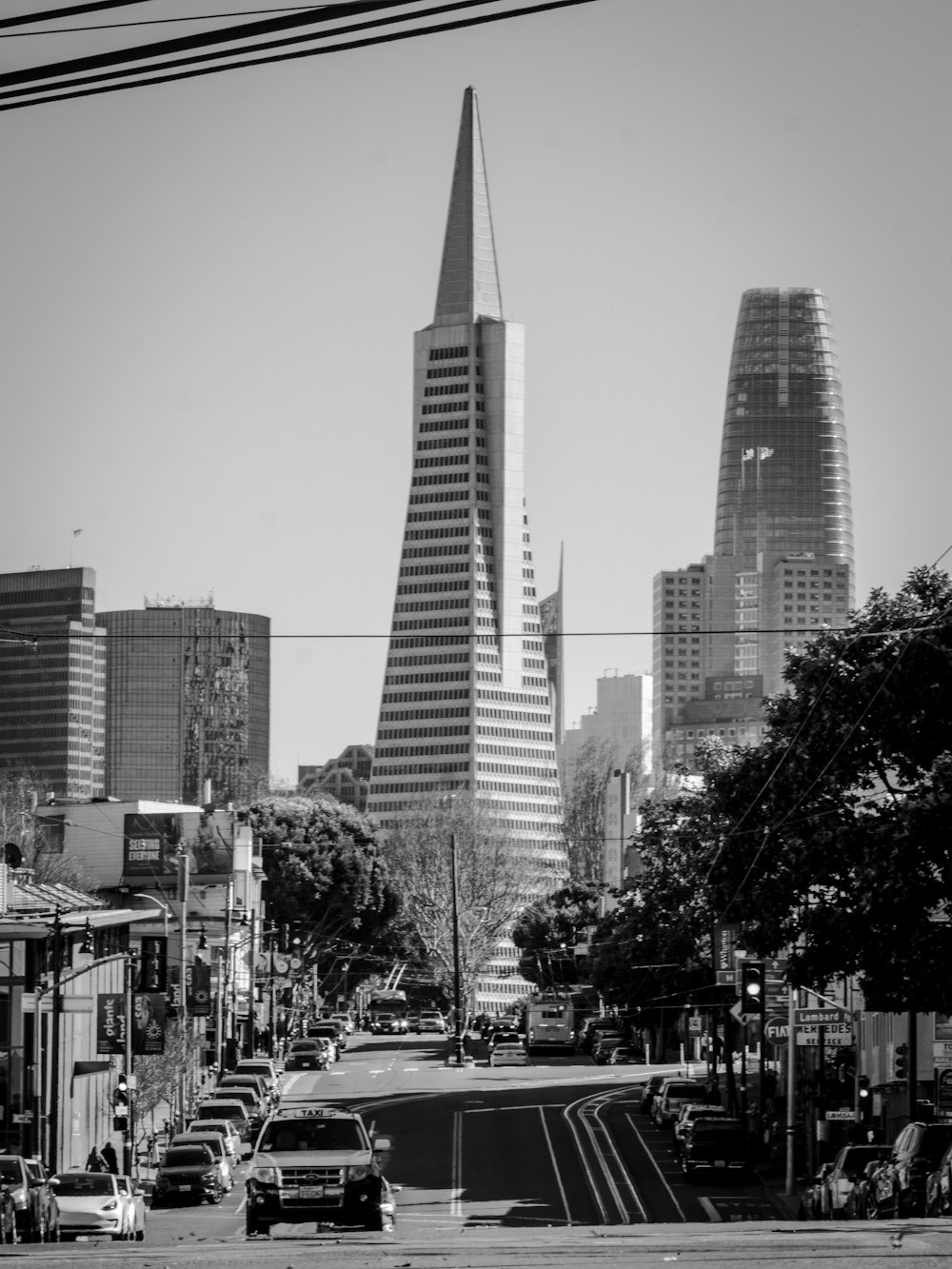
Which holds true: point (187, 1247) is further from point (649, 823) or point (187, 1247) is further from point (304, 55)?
point (649, 823)

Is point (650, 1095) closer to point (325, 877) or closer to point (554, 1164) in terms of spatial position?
point (554, 1164)

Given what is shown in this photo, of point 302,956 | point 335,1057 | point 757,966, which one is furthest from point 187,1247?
point 302,956

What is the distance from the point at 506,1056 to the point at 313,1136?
65138mm

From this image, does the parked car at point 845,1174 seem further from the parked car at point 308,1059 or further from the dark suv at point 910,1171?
the parked car at point 308,1059

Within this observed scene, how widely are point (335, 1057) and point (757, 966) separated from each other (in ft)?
175

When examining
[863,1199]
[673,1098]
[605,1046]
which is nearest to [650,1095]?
[673,1098]

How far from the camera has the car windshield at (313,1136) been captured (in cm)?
2916

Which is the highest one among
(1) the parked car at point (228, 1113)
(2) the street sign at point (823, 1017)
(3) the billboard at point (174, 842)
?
(3) the billboard at point (174, 842)

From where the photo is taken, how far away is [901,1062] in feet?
184

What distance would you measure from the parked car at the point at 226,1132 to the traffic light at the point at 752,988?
13.7 m

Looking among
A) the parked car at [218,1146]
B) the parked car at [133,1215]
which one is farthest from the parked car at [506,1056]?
the parked car at [133,1215]

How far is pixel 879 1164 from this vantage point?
3316cm

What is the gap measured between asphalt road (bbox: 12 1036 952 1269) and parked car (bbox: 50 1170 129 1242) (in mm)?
1281

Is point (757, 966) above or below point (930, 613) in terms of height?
below
